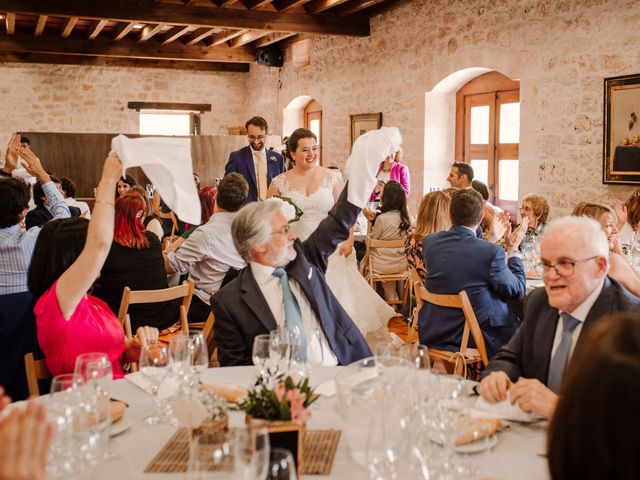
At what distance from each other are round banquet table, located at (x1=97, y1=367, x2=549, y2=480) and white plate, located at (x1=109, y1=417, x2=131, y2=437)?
0.01 meters

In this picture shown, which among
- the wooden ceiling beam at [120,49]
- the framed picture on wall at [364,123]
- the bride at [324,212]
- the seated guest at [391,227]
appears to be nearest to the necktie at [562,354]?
the bride at [324,212]

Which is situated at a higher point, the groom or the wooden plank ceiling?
the wooden plank ceiling

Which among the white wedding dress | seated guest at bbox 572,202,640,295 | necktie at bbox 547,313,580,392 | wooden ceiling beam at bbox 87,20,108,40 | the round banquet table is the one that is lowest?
the white wedding dress

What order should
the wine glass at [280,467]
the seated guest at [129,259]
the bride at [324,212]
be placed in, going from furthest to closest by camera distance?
the bride at [324,212]
the seated guest at [129,259]
the wine glass at [280,467]

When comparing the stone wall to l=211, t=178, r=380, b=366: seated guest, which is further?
the stone wall

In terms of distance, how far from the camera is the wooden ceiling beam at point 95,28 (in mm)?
11869

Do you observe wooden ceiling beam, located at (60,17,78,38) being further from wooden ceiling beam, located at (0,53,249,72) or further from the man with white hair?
the man with white hair

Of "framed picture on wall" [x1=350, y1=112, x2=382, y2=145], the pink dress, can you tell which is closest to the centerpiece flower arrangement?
the pink dress

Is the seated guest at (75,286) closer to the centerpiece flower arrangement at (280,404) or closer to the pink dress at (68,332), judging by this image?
the pink dress at (68,332)

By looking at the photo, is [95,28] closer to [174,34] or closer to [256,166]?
[174,34]

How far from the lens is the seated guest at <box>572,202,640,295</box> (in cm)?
310

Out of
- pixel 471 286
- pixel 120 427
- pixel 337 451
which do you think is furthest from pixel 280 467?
pixel 471 286

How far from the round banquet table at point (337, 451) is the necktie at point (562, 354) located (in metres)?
0.39

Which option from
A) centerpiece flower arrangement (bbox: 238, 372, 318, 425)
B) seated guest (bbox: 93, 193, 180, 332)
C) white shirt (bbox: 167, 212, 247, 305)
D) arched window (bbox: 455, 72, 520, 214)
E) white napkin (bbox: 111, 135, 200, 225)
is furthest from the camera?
arched window (bbox: 455, 72, 520, 214)
